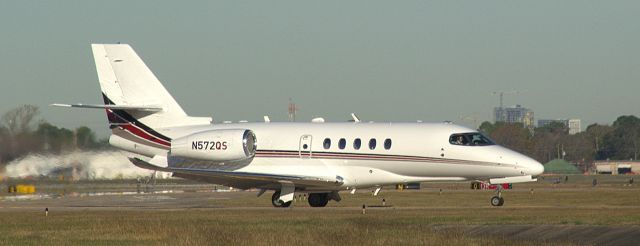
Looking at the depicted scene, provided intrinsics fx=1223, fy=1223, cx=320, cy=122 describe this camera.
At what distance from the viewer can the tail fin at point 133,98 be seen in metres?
51.4

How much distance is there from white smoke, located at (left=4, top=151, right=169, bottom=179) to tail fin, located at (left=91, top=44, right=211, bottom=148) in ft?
33.6

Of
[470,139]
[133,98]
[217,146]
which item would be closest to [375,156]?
[470,139]

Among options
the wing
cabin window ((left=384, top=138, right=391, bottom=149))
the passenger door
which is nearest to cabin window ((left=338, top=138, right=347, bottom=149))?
the passenger door

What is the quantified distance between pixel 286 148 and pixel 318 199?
10.5ft

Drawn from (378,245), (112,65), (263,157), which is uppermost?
(112,65)

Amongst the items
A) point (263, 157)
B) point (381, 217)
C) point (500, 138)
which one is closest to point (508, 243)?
point (381, 217)

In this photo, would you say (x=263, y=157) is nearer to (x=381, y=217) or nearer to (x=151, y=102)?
(x=151, y=102)

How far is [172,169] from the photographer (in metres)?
48.8

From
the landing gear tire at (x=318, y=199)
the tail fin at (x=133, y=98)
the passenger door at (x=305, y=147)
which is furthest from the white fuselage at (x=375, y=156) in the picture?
the landing gear tire at (x=318, y=199)

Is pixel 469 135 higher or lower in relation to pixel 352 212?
higher

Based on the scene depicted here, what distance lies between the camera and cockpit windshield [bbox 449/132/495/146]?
47219 millimetres

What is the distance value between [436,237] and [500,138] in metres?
143

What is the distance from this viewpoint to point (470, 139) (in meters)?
47.4

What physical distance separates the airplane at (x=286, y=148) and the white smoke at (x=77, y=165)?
33.4 ft
